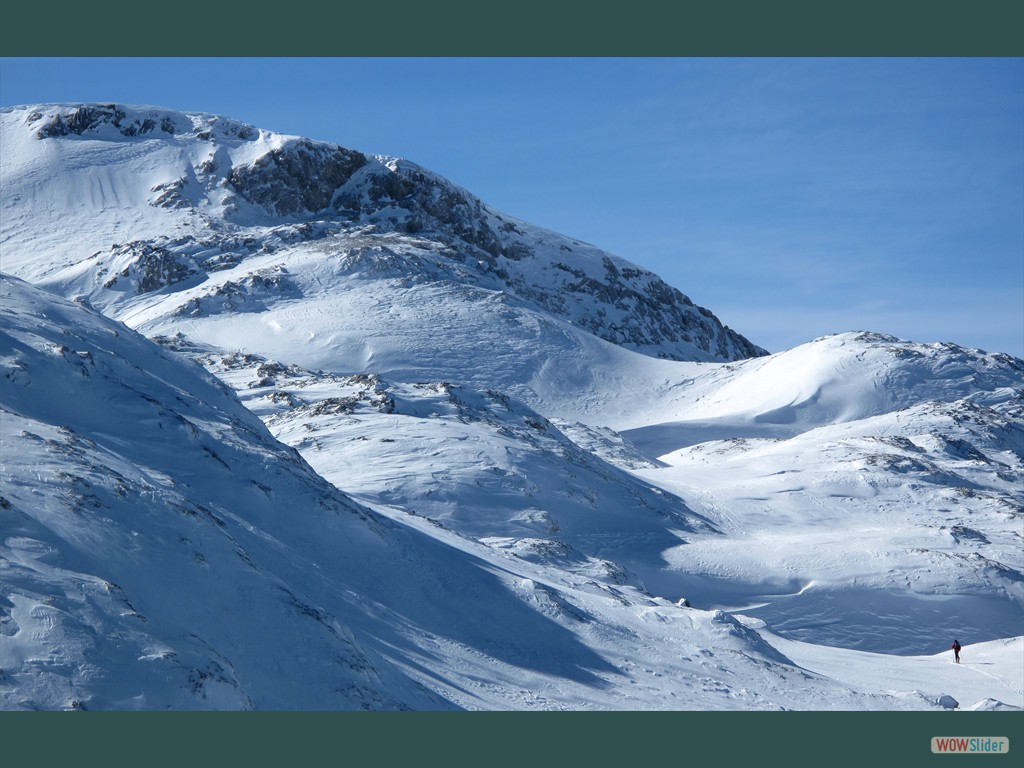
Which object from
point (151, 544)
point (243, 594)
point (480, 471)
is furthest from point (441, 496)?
point (151, 544)

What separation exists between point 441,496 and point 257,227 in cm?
6546

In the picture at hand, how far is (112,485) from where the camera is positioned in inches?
613

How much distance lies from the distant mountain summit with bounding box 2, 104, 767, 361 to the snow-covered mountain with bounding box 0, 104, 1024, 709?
0.63 metres

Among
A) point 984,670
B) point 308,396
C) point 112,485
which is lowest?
point 984,670

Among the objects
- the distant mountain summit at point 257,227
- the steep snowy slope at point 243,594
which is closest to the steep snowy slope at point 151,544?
the steep snowy slope at point 243,594

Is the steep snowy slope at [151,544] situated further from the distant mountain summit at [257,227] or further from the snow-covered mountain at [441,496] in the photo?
the distant mountain summit at [257,227]

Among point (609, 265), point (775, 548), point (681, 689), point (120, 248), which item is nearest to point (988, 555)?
point (775, 548)

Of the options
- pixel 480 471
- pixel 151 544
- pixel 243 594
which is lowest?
pixel 243 594

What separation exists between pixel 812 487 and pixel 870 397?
26605mm

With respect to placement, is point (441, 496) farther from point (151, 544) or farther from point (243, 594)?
point (151, 544)

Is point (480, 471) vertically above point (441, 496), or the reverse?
point (480, 471)

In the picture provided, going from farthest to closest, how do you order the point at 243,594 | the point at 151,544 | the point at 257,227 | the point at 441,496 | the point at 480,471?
1. the point at 257,227
2. the point at 480,471
3. the point at 441,496
4. the point at 243,594
5. the point at 151,544

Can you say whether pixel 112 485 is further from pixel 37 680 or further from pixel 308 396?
pixel 308 396

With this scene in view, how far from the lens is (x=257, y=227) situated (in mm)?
95938
